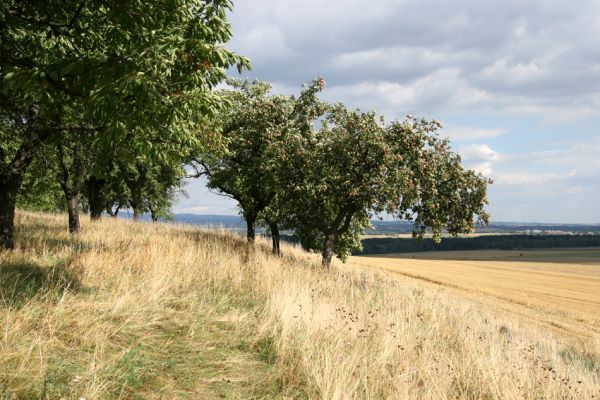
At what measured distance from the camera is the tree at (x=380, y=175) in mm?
19219

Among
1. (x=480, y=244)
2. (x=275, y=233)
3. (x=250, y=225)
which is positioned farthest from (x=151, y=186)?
(x=480, y=244)

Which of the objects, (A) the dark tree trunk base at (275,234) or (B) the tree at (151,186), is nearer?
(A) the dark tree trunk base at (275,234)

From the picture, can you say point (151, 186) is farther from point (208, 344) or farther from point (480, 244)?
point (480, 244)

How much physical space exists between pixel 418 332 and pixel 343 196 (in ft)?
39.0

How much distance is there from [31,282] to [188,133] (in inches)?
155

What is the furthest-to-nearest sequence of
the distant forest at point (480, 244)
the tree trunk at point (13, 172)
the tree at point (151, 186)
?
the distant forest at point (480, 244) < the tree at point (151, 186) < the tree trunk at point (13, 172)

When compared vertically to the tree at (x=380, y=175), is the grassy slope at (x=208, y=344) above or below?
below

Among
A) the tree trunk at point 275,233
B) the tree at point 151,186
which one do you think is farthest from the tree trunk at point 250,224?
the tree at point 151,186

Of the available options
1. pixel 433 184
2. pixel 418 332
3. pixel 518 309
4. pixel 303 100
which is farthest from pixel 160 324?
pixel 518 309

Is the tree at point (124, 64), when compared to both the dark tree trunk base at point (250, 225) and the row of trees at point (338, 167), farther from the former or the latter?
the dark tree trunk base at point (250, 225)

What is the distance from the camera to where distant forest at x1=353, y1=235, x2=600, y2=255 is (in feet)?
449

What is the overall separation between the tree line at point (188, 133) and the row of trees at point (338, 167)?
0.24 ft

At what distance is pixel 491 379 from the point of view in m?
6.87

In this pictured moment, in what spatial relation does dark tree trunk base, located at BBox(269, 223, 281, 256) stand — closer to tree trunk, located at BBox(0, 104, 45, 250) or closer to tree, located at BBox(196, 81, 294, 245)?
tree, located at BBox(196, 81, 294, 245)
